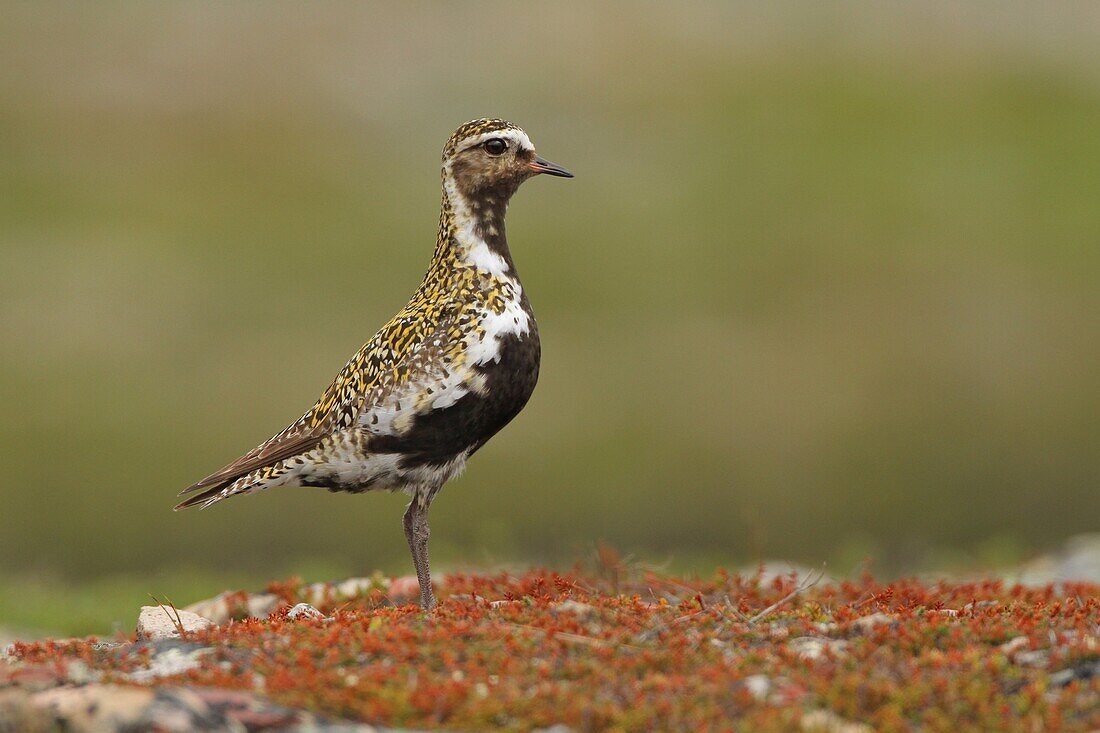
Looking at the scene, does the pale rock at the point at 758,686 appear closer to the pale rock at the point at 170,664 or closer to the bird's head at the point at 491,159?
the pale rock at the point at 170,664

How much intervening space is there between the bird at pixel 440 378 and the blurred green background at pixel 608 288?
15.6 feet

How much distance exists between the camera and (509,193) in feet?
30.5

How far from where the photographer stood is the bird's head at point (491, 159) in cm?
909

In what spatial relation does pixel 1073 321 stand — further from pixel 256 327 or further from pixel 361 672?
pixel 361 672

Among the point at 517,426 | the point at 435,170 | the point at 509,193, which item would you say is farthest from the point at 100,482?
the point at 509,193

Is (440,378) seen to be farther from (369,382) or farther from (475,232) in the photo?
(475,232)

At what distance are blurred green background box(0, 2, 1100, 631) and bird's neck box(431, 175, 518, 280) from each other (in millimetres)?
5367

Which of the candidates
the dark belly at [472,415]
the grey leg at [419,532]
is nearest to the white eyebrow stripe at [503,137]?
the dark belly at [472,415]

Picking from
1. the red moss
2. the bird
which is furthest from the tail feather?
the red moss

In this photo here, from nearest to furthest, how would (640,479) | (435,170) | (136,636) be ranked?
(136,636) → (640,479) → (435,170)

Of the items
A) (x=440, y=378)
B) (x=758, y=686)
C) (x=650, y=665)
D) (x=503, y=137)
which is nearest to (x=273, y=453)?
(x=440, y=378)

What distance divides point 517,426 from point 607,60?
721 inches

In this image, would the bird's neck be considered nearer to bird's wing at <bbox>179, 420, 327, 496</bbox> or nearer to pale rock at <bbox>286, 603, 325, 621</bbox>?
bird's wing at <bbox>179, 420, 327, 496</bbox>

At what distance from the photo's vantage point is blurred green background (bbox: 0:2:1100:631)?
2228cm
